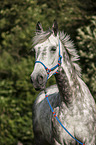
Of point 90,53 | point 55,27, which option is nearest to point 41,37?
point 55,27

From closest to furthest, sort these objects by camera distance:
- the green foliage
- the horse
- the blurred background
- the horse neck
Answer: the horse < the horse neck < the green foliage < the blurred background

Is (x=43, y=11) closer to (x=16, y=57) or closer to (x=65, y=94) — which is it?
(x=16, y=57)

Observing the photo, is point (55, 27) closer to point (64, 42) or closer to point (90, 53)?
point (64, 42)

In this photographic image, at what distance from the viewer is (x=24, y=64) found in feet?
27.3

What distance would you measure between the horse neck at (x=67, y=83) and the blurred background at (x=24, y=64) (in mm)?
3419

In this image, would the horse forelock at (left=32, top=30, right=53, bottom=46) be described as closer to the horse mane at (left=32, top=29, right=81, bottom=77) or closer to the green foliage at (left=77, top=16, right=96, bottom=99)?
the horse mane at (left=32, top=29, right=81, bottom=77)

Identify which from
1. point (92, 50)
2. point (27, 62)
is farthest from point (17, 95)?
point (92, 50)

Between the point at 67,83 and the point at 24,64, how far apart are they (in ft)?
16.3

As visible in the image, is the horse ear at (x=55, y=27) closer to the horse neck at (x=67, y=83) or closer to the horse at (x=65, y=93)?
the horse at (x=65, y=93)

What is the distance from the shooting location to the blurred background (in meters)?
7.79

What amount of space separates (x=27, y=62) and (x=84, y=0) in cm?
317

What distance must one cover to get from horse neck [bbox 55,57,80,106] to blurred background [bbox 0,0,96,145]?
3.42m

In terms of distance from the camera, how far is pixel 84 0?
8.98 m

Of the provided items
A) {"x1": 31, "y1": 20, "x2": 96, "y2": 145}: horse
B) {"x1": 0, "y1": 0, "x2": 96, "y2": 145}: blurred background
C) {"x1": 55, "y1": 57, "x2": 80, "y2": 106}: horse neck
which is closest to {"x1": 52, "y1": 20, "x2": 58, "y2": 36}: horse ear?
{"x1": 31, "y1": 20, "x2": 96, "y2": 145}: horse
